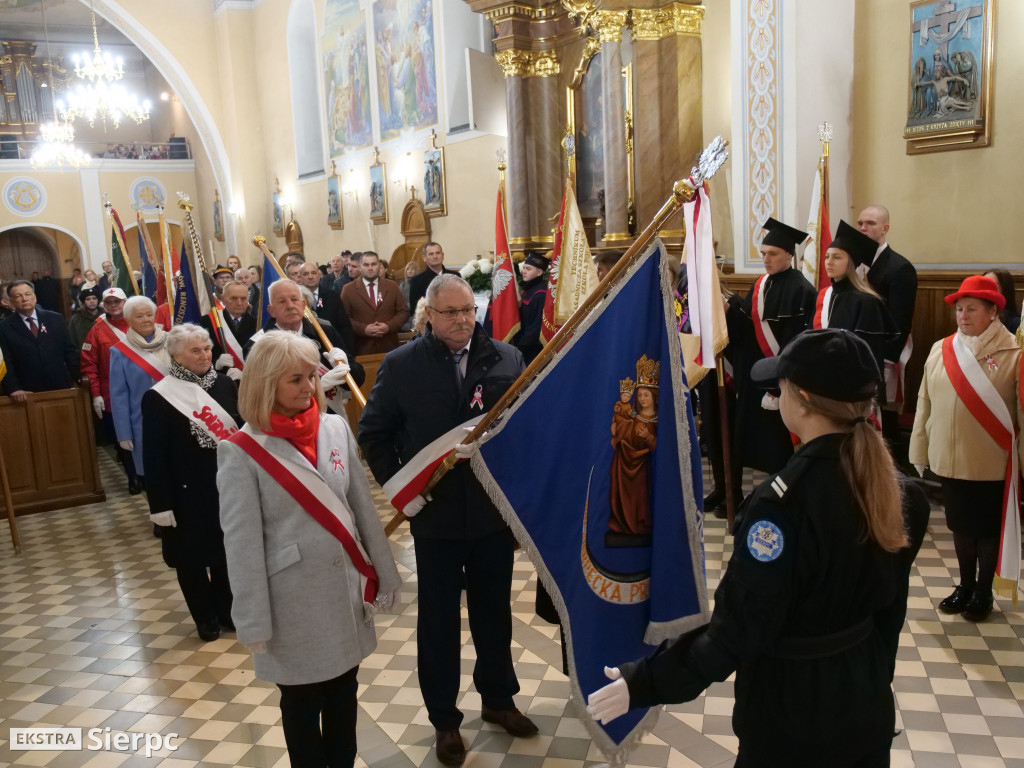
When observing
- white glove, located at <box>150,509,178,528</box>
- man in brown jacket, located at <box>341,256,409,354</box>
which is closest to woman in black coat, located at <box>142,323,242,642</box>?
white glove, located at <box>150,509,178,528</box>

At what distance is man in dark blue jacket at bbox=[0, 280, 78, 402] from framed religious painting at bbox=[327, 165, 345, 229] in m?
9.71

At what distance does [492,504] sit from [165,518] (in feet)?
6.14

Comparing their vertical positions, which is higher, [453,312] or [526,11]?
[526,11]

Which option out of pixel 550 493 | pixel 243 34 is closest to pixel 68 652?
pixel 550 493

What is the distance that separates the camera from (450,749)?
3.14m

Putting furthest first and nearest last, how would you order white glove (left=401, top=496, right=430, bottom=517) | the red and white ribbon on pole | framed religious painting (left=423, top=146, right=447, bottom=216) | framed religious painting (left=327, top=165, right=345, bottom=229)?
framed religious painting (left=327, top=165, right=345, bottom=229) < framed religious painting (left=423, top=146, right=447, bottom=216) < white glove (left=401, top=496, right=430, bottom=517) < the red and white ribbon on pole

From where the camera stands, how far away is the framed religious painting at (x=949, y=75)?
599 centimetres

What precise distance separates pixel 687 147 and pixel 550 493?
6634 millimetres

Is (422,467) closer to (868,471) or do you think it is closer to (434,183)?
(868,471)

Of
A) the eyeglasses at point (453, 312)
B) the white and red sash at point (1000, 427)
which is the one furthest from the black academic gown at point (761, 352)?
the eyeglasses at point (453, 312)

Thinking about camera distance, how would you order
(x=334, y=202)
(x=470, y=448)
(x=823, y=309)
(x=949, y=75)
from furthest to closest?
(x=334, y=202), (x=949, y=75), (x=823, y=309), (x=470, y=448)

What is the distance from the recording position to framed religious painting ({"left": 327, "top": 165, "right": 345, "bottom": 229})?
1666 centimetres

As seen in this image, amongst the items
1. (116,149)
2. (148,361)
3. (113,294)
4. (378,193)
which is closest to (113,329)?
(113,294)

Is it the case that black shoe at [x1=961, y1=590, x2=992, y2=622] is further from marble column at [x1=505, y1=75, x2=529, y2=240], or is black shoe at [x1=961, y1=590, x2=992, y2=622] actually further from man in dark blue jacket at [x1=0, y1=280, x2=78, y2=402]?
marble column at [x1=505, y1=75, x2=529, y2=240]
